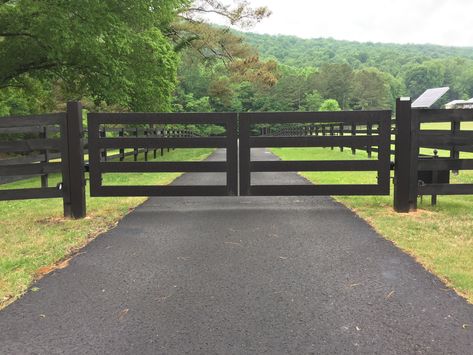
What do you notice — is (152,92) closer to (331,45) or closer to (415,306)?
(415,306)

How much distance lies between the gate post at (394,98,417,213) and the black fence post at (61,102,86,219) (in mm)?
4885

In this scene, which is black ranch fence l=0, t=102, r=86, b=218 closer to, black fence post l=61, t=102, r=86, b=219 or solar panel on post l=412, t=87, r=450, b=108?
black fence post l=61, t=102, r=86, b=219

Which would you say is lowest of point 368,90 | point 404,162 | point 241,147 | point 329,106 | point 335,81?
point 404,162

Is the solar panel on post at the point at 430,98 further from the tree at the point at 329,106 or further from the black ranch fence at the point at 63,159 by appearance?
the tree at the point at 329,106

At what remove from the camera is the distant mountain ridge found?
121 meters

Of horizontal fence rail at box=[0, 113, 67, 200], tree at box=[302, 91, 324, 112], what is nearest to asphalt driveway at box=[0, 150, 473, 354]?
horizontal fence rail at box=[0, 113, 67, 200]

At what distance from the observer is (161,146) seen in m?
7.66

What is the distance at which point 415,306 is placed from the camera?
3.62 meters

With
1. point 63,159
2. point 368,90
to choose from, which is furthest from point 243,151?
point 368,90

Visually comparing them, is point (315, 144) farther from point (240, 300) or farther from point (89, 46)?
point (89, 46)

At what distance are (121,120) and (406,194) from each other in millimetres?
4651

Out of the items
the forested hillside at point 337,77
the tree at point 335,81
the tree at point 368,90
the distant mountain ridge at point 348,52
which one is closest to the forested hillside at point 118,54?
the forested hillside at point 337,77

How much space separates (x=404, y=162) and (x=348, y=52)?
485ft

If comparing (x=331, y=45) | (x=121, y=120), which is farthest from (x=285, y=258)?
(x=331, y=45)
